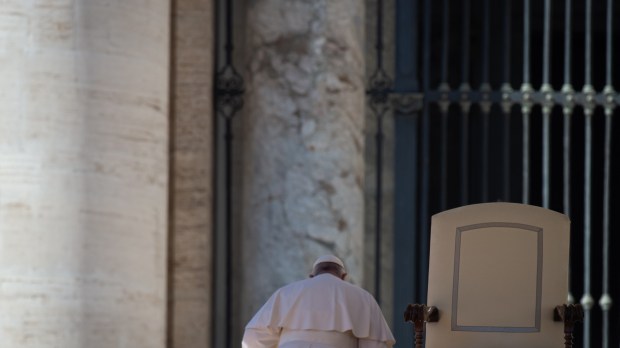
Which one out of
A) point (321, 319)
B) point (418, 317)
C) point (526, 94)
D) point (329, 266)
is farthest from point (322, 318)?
point (526, 94)

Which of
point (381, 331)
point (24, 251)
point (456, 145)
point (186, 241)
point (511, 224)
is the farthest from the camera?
point (456, 145)

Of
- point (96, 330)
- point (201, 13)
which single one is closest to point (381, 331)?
point (96, 330)

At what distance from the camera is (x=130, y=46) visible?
28.3ft

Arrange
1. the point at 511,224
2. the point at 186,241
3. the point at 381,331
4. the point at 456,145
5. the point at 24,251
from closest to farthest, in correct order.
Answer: the point at 511,224 → the point at 381,331 → the point at 24,251 → the point at 186,241 → the point at 456,145

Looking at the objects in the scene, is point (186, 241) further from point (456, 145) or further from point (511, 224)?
point (456, 145)

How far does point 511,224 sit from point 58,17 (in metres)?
2.62

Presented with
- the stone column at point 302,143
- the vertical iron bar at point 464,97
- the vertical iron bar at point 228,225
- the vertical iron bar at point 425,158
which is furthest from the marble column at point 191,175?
the vertical iron bar at point 464,97

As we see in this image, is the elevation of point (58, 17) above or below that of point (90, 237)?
above

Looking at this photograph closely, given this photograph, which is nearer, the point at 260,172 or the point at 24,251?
Answer: the point at 24,251

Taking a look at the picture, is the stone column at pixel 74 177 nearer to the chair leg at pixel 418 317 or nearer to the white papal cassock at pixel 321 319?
the white papal cassock at pixel 321 319

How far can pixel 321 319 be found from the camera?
→ 779 cm

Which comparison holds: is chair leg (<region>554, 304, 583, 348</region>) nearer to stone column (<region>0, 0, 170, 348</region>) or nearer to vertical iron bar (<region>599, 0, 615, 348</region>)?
stone column (<region>0, 0, 170, 348</region>)

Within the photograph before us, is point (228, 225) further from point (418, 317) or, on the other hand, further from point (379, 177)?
point (418, 317)

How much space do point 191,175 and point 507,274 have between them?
2.89m
